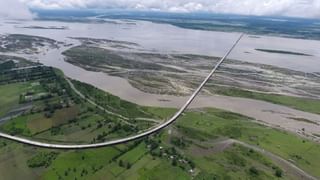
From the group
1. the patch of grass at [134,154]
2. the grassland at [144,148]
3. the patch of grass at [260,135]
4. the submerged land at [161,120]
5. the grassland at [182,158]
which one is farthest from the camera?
the patch of grass at [260,135]

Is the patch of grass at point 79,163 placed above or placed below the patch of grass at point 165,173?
below

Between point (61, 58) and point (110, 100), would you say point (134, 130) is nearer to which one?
point (110, 100)

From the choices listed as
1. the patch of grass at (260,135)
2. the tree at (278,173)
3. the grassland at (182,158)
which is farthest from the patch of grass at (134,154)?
the tree at (278,173)

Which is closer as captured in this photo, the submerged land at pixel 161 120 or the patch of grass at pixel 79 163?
the patch of grass at pixel 79 163

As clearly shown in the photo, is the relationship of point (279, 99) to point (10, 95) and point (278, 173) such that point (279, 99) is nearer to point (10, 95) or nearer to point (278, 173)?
point (278, 173)

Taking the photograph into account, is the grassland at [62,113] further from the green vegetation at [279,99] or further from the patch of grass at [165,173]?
the green vegetation at [279,99]

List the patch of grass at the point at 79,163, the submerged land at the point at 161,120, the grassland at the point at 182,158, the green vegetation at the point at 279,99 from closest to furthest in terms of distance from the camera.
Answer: the patch of grass at the point at 79,163 < the grassland at the point at 182,158 < the submerged land at the point at 161,120 < the green vegetation at the point at 279,99

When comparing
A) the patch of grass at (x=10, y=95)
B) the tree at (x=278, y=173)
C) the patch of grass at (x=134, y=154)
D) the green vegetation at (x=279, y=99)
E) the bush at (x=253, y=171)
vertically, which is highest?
the green vegetation at (x=279, y=99)
